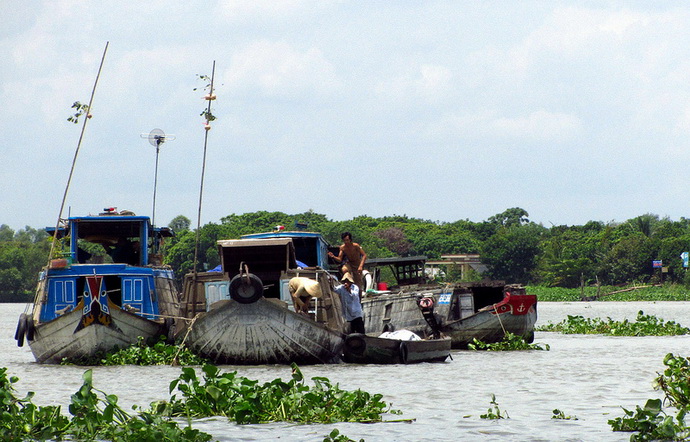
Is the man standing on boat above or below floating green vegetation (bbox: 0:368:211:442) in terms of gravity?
above

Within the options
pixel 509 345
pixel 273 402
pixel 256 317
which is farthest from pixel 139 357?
pixel 509 345

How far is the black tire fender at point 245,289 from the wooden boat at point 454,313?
6.52m

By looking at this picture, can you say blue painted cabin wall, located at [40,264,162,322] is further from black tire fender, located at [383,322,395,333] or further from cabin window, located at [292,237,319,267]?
black tire fender, located at [383,322,395,333]

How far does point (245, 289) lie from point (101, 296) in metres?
4.02

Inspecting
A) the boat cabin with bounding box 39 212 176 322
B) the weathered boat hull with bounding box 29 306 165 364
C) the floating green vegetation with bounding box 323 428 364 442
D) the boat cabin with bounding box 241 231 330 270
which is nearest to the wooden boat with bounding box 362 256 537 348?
the boat cabin with bounding box 241 231 330 270

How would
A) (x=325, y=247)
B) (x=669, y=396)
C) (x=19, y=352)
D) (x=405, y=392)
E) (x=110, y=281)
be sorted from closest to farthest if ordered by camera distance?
(x=669, y=396) → (x=405, y=392) → (x=110, y=281) → (x=325, y=247) → (x=19, y=352)

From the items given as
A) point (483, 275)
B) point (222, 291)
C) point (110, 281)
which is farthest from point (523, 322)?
point (483, 275)

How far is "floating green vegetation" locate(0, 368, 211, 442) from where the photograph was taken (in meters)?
9.27

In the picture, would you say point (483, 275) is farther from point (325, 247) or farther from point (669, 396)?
point (669, 396)

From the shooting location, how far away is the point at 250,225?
105562 millimetres

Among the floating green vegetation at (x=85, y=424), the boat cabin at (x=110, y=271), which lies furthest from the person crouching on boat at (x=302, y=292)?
the floating green vegetation at (x=85, y=424)

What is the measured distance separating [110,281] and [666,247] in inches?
2383

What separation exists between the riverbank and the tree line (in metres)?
1.62

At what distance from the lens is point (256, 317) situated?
1695 centimetres
